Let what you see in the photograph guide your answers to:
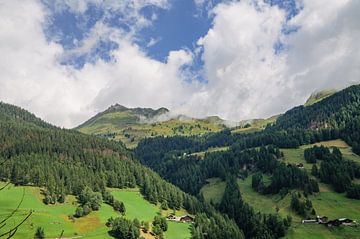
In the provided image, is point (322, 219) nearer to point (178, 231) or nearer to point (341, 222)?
point (341, 222)

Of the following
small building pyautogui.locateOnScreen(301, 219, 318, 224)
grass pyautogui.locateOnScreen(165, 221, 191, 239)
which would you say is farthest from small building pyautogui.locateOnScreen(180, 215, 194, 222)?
small building pyautogui.locateOnScreen(301, 219, 318, 224)

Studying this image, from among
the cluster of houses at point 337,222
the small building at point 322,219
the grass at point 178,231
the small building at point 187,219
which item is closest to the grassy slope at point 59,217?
the grass at point 178,231

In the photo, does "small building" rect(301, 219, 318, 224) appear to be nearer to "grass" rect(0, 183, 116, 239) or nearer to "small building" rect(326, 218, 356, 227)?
"small building" rect(326, 218, 356, 227)

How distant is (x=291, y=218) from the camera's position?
7333 inches

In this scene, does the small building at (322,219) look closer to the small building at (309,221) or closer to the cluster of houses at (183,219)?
the small building at (309,221)

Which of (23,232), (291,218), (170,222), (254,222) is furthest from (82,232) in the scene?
(291,218)

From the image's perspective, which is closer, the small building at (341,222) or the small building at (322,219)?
the small building at (341,222)

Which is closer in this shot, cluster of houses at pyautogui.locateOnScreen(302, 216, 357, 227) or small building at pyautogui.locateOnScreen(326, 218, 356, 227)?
small building at pyautogui.locateOnScreen(326, 218, 356, 227)

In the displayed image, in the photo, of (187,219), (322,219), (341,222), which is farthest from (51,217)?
(341,222)

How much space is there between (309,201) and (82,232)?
111488mm

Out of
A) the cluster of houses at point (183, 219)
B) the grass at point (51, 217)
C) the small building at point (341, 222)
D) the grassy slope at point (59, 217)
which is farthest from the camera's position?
the cluster of houses at point (183, 219)

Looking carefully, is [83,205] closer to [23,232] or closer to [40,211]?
[40,211]

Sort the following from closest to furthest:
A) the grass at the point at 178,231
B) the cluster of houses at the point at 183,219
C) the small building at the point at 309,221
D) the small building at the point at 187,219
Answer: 1. the grass at the point at 178,231
2. the small building at the point at 309,221
3. the cluster of houses at the point at 183,219
4. the small building at the point at 187,219

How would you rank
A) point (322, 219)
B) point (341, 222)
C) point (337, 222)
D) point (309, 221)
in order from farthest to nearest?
point (309, 221)
point (322, 219)
point (337, 222)
point (341, 222)
